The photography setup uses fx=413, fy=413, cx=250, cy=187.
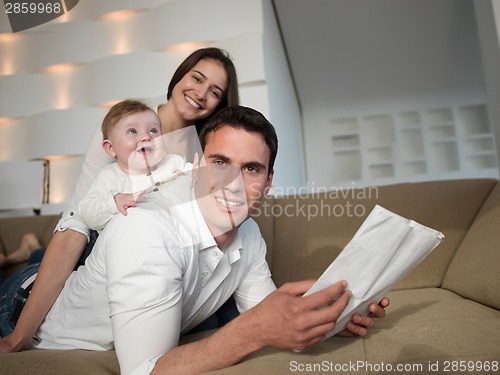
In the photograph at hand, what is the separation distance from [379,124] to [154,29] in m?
3.41

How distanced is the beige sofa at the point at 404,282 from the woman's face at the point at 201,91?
43 centimetres

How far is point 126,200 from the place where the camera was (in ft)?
2.95

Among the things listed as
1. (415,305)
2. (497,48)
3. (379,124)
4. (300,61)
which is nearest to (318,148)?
(379,124)

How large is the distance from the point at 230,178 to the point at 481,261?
2.47 feet

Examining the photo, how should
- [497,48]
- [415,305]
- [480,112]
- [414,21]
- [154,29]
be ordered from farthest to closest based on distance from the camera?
[480,112], [414,21], [154,29], [497,48], [415,305]

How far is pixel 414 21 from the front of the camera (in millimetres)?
3465

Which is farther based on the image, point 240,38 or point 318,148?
point 318,148

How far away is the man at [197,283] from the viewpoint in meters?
0.67

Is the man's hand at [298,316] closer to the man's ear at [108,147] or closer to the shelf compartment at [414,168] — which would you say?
the man's ear at [108,147]

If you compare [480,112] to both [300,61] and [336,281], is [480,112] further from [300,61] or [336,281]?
[336,281]

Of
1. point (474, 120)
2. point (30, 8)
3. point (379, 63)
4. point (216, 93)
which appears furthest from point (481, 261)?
point (474, 120)

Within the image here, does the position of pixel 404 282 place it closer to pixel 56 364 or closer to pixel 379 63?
pixel 56 364

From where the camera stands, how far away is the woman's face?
4.43 feet

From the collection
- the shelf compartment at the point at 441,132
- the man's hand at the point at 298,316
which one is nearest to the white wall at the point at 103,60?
the man's hand at the point at 298,316
